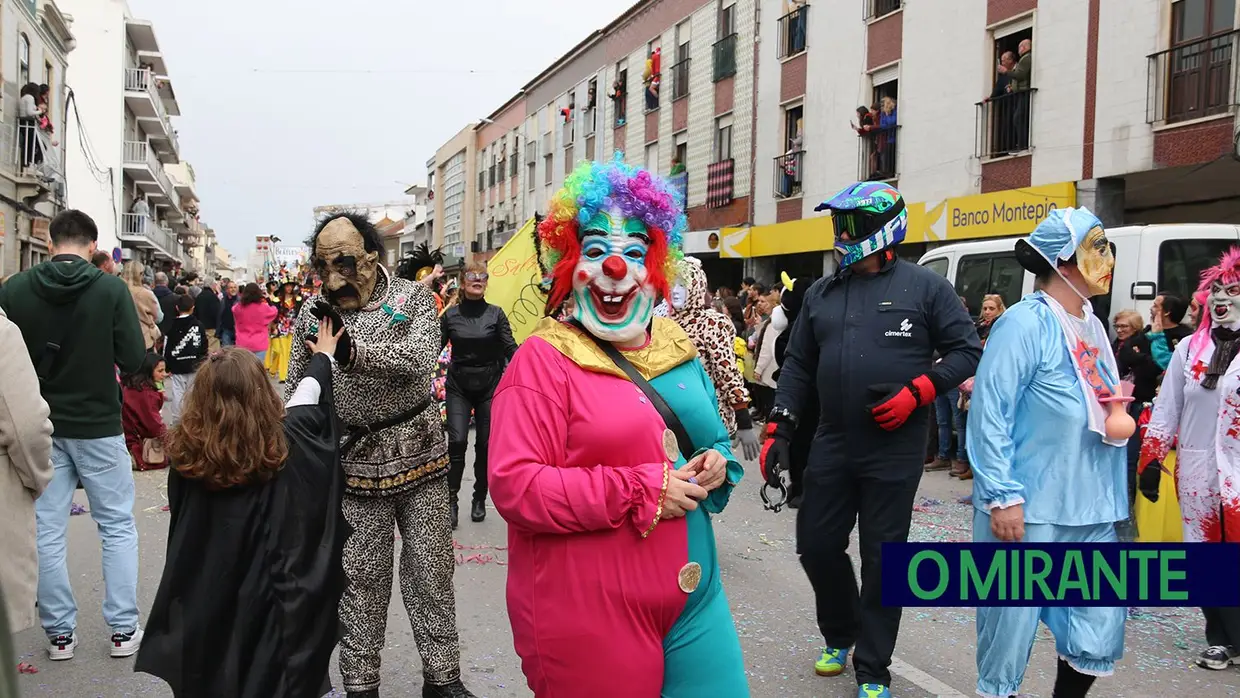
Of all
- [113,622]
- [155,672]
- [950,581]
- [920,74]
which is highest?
[920,74]

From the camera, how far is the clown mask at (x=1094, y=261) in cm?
358

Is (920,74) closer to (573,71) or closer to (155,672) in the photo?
(155,672)

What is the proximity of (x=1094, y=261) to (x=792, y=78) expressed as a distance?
61.4 feet

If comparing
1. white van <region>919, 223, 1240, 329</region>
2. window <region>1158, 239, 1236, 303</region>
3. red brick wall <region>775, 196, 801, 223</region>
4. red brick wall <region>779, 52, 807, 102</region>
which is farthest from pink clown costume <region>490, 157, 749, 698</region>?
red brick wall <region>779, 52, 807, 102</region>

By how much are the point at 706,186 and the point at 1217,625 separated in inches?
848

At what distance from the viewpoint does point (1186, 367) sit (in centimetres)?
486

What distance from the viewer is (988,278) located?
33.8 feet

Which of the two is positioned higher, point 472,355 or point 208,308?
point 208,308

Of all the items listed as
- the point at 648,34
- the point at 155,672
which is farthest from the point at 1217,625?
the point at 648,34

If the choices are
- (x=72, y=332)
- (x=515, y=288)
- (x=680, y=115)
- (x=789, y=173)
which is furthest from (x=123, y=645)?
(x=680, y=115)

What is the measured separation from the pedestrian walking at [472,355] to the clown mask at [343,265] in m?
3.03

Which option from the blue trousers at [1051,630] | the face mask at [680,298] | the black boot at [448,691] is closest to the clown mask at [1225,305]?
the blue trousers at [1051,630]

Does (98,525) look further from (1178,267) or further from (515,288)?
(1178,267)

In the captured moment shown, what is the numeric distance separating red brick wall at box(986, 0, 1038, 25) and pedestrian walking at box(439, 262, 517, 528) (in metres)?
11.2
